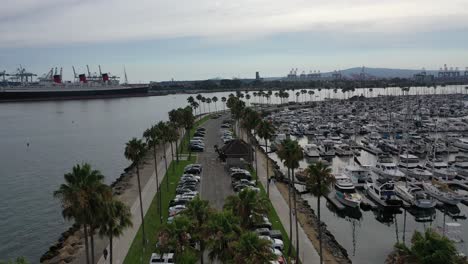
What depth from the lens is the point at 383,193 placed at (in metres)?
50.8

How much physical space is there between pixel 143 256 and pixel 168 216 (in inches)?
360

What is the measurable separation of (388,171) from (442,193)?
11.4 meters

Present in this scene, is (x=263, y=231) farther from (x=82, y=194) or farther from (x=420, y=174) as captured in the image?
(x=420, y=174)

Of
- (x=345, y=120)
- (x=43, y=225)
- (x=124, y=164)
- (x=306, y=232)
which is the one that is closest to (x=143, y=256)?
(x=306, y=232)

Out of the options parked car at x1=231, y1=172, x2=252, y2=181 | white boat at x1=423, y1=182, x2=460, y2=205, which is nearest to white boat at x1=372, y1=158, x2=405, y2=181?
white boat at x1=423, y1=182, x2=460, y2=205

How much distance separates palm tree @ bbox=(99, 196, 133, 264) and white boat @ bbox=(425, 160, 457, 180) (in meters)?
49.1

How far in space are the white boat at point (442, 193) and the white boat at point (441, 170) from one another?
702 cm

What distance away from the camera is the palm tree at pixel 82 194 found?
2200 cm

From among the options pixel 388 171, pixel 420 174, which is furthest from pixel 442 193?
pixel 388 171

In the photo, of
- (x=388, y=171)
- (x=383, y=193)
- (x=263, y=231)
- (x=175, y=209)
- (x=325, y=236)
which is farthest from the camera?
(x=388, y=171)

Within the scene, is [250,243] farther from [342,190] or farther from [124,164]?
[124,164]

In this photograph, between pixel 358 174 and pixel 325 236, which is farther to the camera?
pixel 358 174

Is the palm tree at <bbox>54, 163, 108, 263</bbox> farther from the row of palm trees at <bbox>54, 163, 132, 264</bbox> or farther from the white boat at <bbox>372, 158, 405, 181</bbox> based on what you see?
the white boat at <bbox>372, 158, 405, 181</bbox>

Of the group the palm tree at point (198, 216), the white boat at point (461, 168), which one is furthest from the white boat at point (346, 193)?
the palm tree at point (198, 216)
